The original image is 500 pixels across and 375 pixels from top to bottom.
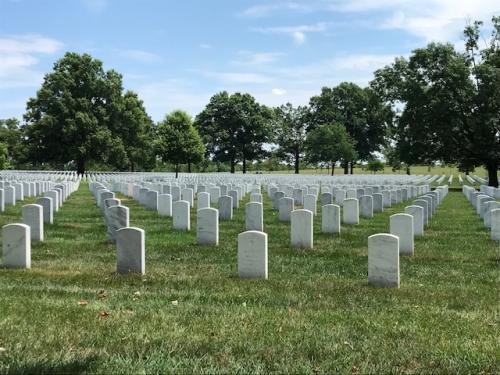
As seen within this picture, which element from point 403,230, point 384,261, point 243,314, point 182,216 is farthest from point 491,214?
point 243,314

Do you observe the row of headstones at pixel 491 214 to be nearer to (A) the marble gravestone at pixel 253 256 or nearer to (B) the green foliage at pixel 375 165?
(A) the marble gravestone at pixel 253 256

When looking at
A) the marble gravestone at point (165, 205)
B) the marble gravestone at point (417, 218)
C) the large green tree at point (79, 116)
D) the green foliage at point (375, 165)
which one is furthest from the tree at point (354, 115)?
the marble gravestone at point (417, 218)

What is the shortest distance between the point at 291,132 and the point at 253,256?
86.3m

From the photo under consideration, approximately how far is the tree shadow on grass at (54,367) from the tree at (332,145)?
69681 mm

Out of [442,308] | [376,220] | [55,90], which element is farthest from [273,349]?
A: [55,90]

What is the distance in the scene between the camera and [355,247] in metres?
12.3

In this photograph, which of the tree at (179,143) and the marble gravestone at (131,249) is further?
the tree at (179,143)

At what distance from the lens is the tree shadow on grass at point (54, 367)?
465cm

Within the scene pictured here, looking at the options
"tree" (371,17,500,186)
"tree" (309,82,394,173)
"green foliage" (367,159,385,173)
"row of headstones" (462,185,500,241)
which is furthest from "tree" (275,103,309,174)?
"row of headstones" (462,185,500,241)

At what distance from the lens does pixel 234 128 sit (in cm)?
8881

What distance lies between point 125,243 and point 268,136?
263 feet

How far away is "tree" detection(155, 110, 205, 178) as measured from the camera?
2050 inches

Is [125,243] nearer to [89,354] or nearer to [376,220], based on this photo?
[89,354]

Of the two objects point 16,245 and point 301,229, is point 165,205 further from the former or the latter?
point 16,245
